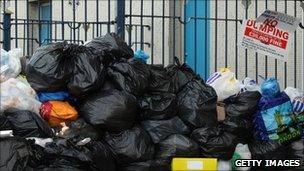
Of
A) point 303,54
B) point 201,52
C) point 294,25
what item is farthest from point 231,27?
point 294,25

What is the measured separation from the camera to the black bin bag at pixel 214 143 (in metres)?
4.95

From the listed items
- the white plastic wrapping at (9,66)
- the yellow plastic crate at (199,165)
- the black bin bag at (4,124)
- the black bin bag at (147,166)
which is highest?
the white plastic wrapping at (9,66)

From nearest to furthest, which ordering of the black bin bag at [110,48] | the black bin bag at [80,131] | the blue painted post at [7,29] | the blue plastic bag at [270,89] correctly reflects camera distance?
the black bin bag at [80,131] < the black bin bag at [110,48] < the blue plastic bag at [270,89] < the blue painted post at [7,29]

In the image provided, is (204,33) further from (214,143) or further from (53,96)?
(53,96)

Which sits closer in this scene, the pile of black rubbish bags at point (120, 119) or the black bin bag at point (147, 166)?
the pile of black rubbish bags at point (120, 119)

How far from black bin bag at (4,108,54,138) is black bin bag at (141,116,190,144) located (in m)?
0.88

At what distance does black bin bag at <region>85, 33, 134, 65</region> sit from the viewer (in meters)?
5.22

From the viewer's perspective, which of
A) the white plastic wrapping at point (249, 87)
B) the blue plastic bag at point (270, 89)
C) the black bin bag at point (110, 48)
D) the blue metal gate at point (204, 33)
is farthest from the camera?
the blue metal gate at point (204, 33)

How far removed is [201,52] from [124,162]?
13.3 feet

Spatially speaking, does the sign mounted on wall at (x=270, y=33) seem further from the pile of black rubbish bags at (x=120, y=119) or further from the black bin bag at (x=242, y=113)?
the pile of black rubbish bags at (x=120, y=119)

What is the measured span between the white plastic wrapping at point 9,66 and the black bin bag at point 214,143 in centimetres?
169

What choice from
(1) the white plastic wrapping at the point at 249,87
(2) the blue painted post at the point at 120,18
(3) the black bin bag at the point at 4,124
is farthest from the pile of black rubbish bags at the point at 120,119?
(2) the blue painted post at the point at 120,18

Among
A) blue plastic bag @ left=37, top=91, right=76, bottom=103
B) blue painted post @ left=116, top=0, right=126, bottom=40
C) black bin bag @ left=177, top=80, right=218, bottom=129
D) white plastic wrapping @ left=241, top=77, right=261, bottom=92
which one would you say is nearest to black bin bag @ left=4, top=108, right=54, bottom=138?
blue plastic bag @ left=37, top=91, right=76, bottom=103

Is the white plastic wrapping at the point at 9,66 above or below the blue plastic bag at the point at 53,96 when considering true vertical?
above
